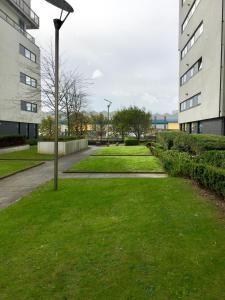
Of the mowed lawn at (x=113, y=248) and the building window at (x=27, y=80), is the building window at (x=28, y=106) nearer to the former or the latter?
the building window at (x=27, y=80)

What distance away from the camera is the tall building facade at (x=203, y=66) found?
21.0m

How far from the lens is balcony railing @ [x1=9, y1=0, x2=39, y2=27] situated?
3433cm

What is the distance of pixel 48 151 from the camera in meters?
24.2

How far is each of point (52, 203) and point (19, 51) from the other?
104 feet

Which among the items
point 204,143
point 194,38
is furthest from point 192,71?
point 204,143

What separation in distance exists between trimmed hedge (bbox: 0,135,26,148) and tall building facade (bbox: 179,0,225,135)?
A: 18131 mm

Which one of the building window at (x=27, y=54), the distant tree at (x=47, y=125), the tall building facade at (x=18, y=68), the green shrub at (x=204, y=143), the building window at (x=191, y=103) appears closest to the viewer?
the green shrub at (x=204, y=143)

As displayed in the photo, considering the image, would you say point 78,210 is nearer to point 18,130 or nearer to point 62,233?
point 62,233

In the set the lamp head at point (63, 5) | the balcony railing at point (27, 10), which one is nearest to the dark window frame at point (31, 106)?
the balcony railing at point (27, 10)

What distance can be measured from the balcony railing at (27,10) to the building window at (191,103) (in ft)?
75.1

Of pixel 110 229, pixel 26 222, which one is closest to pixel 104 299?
pixel 110 229

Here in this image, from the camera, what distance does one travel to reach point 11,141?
1105 inches

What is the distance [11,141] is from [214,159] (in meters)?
22.6

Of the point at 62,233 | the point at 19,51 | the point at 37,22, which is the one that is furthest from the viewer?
the point at 37,22
